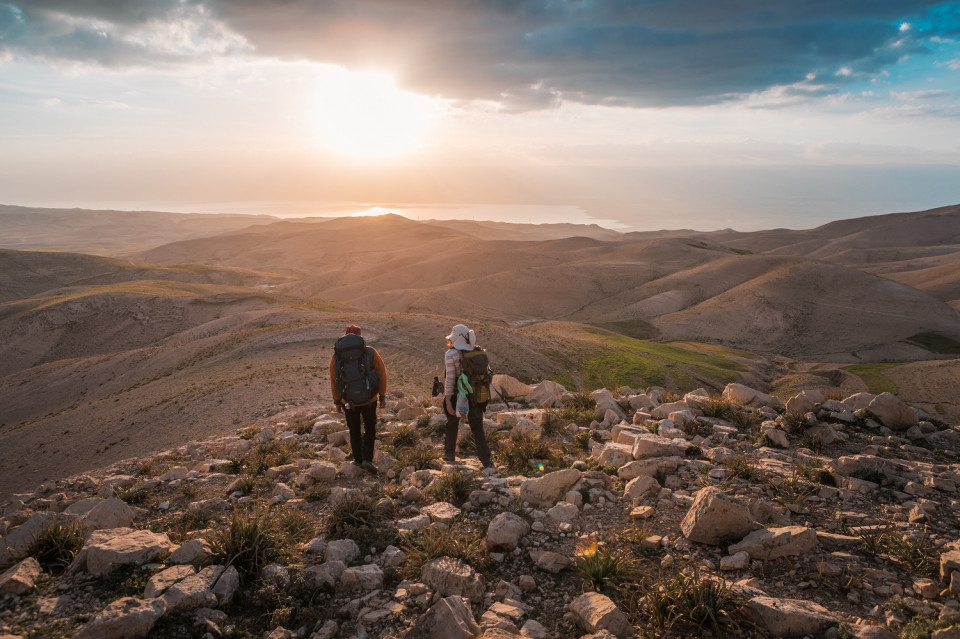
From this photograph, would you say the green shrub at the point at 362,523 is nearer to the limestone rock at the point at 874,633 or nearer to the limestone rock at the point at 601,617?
the limestone rock at the point at 601,617

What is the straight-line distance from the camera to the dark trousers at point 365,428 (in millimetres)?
8533

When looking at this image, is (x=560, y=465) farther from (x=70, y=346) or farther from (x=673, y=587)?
(x=70, y=346)

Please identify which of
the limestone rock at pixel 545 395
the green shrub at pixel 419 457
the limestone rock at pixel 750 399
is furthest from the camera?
the limestone rock at pixel 545 395

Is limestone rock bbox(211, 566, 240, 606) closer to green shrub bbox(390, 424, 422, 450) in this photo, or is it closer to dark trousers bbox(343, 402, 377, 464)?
dark trousers bbox(343, 402, 377, 464)

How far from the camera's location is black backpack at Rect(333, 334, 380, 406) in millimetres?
8328

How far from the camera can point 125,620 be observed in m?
4.30

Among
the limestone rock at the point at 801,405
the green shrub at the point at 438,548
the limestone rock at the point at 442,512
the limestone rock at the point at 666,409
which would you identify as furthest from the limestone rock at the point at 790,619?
the limestone rock at the point at 666,409

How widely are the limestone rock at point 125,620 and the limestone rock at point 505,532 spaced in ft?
10.8

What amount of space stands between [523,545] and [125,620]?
12.9 feet

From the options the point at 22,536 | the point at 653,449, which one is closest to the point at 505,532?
the point at 653,449

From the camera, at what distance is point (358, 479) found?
335 inches

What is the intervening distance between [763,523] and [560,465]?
326 cm

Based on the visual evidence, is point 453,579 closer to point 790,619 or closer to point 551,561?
point 551,561

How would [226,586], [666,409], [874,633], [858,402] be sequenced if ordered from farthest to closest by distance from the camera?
[666,409], [858,402], [226,586], [874,633]
